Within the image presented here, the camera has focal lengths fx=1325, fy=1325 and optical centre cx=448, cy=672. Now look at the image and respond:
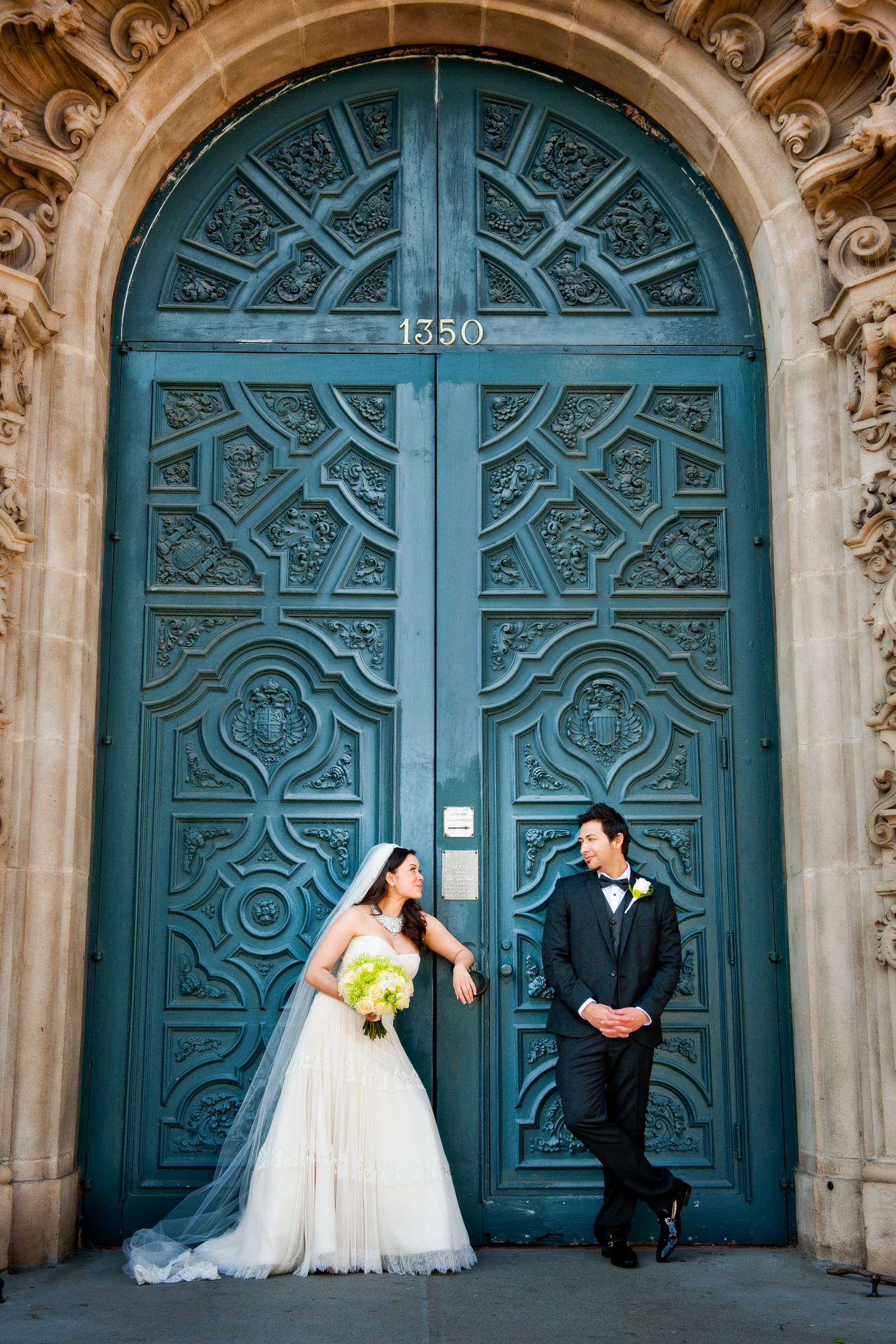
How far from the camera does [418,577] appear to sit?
22.4 ft

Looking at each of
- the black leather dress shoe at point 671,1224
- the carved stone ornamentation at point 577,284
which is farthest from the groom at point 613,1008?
the carved stone ornamentation at point 577,284

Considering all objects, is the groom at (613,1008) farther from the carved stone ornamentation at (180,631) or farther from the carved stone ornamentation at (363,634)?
the carved stone ornamentation at (180,631)

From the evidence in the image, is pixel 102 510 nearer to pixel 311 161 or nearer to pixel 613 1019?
pixel 311 161

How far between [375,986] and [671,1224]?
1719 mm

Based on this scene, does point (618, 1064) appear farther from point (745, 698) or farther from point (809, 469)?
point (809, 469)

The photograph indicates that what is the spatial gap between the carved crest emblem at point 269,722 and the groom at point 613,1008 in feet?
5.08

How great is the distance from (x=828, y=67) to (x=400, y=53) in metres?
2.36

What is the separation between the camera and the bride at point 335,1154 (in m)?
5.62

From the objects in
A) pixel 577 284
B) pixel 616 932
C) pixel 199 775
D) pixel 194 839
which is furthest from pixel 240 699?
pixel 577 284

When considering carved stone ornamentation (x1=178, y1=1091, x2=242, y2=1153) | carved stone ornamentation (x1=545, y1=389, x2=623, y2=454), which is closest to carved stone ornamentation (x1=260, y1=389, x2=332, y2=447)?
carved stone ornamentation (x1=545, y1=389, x2=623, y2=454)

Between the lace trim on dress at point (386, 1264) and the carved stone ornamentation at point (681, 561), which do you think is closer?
the lace trim on dress at point (386, 1264)

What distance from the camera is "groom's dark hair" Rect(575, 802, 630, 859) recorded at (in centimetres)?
627

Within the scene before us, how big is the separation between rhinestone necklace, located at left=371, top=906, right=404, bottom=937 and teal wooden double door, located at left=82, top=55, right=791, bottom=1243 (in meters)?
0.31

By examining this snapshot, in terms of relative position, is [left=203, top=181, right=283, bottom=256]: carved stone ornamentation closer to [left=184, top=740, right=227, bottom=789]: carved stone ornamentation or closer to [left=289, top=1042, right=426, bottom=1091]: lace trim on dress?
[left=184, top=740, right=227, bottom=789]: carved stone ornamentation
